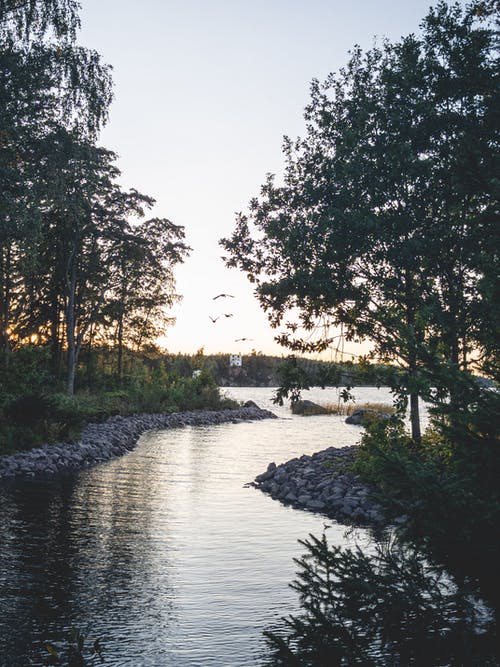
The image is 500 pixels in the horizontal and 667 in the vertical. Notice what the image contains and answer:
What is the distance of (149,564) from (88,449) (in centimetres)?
1091

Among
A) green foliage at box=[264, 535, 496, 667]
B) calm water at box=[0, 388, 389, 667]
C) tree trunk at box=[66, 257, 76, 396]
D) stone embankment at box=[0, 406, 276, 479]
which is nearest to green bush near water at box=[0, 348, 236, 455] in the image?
stone embankment at box=[0, 406, 276, 479]

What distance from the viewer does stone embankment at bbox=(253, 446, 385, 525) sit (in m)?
12.5

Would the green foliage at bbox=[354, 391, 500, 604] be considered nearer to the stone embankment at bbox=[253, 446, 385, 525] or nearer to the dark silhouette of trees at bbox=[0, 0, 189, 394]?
the stone embankment at bbox=[253, 446, 385, 525]

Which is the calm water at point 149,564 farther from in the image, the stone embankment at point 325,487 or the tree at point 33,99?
the tree at point 33,99

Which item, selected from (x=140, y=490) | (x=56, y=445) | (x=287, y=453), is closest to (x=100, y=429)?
(x=56, y=445)

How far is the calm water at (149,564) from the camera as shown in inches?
236

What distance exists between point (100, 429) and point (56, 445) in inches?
220

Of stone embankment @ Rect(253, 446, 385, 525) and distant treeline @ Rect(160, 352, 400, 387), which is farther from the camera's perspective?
stone embankment @ Rect(253, 446, 385, 525)

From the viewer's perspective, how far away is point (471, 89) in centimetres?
1373

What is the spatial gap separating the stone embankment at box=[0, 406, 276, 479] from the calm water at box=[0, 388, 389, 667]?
3.82 feet

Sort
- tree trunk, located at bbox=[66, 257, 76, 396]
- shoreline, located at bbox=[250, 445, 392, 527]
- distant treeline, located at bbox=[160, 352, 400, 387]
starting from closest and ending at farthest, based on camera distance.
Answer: distant treeline, located at bbox=[160, 352, 400, 387] → shoreline, located at bbox=[250, 445, 392, 527] → tree trunk, located at bbox=[66, 257, 76, 396]

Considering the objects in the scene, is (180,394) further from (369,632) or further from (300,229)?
(369,632)

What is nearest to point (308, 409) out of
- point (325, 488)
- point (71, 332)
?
point (71, 332)

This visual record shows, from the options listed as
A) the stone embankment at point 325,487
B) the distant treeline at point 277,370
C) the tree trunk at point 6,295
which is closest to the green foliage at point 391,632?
the distant treeline at point 277,370
